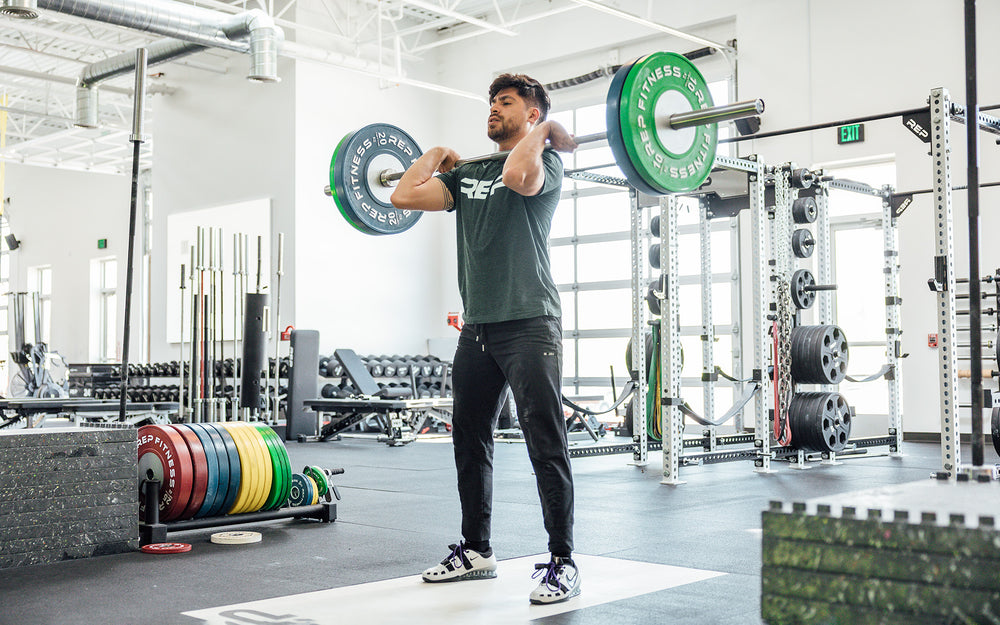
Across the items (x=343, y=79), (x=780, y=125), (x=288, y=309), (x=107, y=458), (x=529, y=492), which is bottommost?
(x=529, y=492)

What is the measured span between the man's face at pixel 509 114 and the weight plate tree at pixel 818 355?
3.58 meters

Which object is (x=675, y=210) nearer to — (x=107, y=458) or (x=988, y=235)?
(x=107, y=458)

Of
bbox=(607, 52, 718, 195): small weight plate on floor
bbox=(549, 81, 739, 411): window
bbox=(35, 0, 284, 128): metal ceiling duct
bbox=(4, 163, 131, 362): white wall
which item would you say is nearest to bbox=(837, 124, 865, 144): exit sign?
bbox=(549, 81, 739, 411): window

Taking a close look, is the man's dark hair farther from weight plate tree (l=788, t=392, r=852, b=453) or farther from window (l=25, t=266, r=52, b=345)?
window (l=25, t=266, r=52, b=345)

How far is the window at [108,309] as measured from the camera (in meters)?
15.0

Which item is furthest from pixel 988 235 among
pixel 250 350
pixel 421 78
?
pixel 421 78

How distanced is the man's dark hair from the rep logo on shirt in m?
0.21

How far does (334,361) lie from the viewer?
955 cm

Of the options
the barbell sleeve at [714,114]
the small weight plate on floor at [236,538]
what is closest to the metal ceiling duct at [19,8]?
the small weight plate on floor at [236,538]

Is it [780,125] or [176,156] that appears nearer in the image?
[780,125]

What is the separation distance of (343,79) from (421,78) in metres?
1.17

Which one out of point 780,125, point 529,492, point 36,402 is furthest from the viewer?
point 780,125

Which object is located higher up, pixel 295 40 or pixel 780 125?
pixel 295 40

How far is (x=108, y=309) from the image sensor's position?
15.3 m
